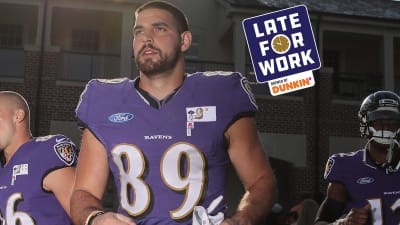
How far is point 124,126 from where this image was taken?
2.87 meters

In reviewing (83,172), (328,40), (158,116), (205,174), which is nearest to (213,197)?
(205,174)

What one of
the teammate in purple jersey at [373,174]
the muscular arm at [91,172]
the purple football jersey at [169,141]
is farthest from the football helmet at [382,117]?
the muscular arm at [91,172]

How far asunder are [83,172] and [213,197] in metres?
0.67

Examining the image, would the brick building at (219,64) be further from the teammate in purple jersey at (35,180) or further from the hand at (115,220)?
the hand at (115,220)

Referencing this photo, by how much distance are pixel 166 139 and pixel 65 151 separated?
1519 mm

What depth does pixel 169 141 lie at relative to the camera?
2805 millimetres

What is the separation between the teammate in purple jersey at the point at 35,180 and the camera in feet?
13.2

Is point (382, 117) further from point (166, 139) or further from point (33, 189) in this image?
point (33, 189)

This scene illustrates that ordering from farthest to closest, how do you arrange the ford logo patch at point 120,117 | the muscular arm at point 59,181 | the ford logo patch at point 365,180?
1. the ford logo patch at point 365,180
2. the muscular arm at point 59,181
3. the ford logo patch at point 120,117

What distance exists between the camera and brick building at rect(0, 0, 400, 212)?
1659 centimetres

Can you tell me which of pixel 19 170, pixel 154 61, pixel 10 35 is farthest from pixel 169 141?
pixel 10 35

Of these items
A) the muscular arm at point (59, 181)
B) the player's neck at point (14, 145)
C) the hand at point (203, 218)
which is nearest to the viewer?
the hand at point (203, 218)

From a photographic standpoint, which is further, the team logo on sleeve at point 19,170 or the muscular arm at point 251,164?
the team logo on sleeve at point 19,170

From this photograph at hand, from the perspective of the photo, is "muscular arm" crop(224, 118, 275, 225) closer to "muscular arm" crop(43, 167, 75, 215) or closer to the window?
"muscular arm" crop(43, 167, 75, 215)
